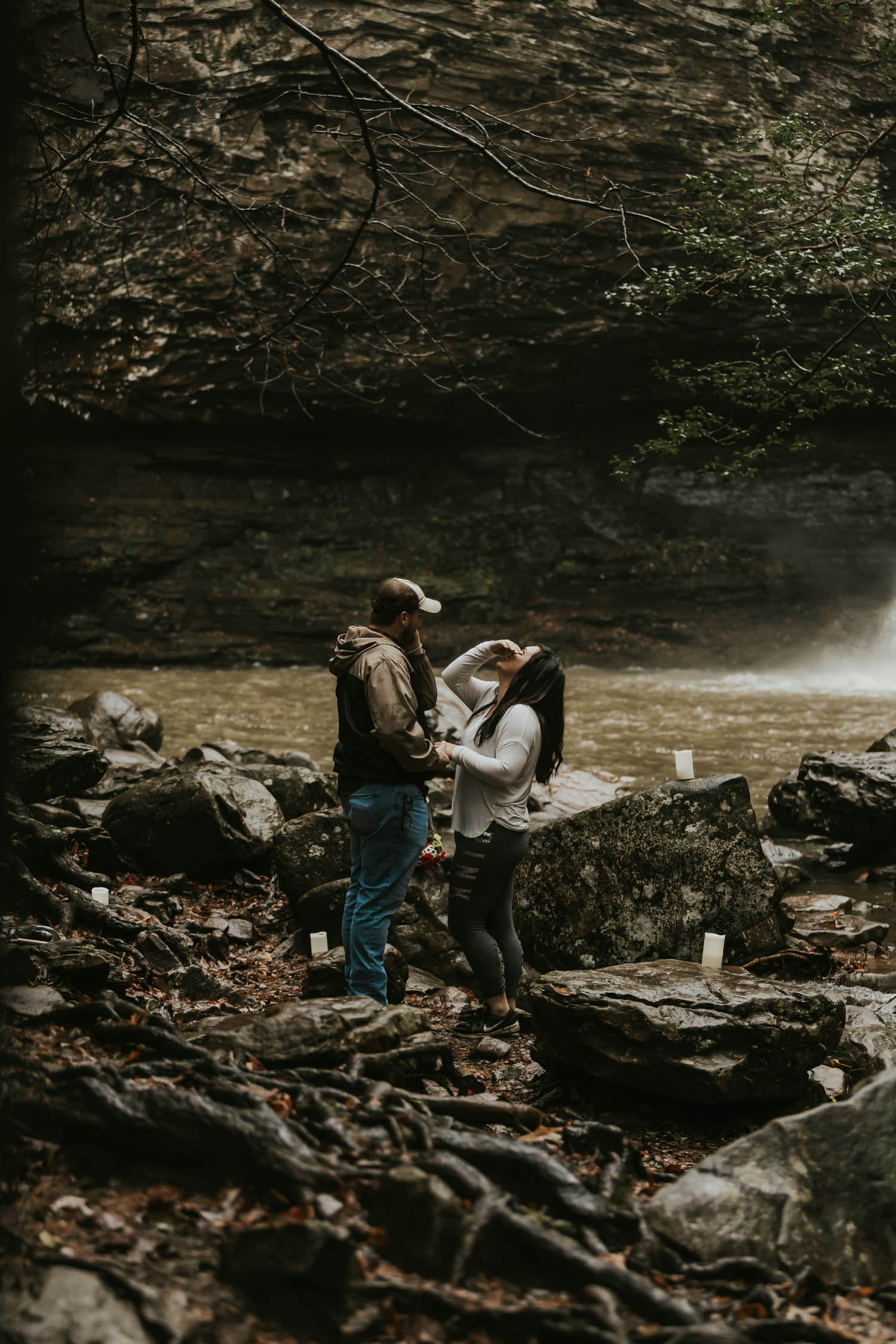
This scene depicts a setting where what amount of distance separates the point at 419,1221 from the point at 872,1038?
10.2 feet

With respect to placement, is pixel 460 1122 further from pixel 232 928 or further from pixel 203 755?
pixel 203 755

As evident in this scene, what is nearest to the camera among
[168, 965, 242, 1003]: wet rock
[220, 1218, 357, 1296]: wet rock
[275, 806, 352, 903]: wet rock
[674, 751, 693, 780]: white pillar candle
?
[220, 1218, 357, 1296]: wet rock

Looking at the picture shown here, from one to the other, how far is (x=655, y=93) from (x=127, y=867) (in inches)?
639

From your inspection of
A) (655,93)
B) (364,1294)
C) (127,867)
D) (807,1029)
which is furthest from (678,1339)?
(655,93)

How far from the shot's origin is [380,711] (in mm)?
4543

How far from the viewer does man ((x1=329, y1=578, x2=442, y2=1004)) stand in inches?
180

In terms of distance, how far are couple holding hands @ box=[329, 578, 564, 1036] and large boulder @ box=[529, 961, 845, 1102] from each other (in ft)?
2.24

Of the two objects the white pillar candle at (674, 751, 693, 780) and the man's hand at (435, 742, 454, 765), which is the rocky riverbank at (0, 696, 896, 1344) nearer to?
the white pillar candle at (674, 751, 693, 780)

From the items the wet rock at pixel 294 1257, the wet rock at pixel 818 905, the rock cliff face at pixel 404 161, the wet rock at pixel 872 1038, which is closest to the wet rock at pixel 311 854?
the wet rock at pixel 872 1038

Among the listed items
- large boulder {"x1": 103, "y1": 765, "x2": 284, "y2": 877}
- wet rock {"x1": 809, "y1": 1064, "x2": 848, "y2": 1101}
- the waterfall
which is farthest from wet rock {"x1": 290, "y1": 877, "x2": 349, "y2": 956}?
the waterfall

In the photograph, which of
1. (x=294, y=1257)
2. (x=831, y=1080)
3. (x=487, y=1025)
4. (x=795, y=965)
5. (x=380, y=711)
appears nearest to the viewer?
(x=294, y=1257)

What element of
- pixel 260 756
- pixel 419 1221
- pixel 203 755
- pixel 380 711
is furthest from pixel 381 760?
pixel 260 756

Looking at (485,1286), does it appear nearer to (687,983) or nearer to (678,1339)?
(678,1339)

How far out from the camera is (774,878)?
6316 mm
